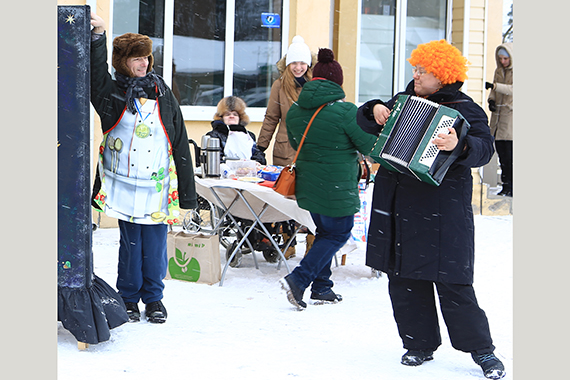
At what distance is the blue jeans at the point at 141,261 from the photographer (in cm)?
449

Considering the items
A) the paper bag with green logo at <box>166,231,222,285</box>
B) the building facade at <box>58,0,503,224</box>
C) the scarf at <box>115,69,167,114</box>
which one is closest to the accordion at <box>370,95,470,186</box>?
the scarf at <box>115,69,167,114</box>

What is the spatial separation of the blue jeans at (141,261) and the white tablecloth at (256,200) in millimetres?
1182

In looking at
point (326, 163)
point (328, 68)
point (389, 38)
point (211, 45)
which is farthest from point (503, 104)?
point (326, 163)

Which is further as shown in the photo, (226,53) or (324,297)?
(226,53)

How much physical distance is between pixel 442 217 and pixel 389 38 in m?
7.35

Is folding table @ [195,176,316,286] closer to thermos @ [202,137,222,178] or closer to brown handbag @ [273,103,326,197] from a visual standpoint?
thermos @ [202,137,222,178]

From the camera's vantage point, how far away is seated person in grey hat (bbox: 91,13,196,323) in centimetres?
Result: 434

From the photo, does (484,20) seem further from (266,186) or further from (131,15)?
(266,186)

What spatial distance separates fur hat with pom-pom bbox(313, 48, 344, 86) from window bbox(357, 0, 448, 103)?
5.38 meters

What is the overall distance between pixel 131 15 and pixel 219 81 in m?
1.39

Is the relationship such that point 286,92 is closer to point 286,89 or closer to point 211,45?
point 286,89

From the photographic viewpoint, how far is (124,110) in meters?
4.34

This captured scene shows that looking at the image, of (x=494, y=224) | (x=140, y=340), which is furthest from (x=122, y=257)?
(x=494, y=224)

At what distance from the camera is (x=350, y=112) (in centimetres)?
499
